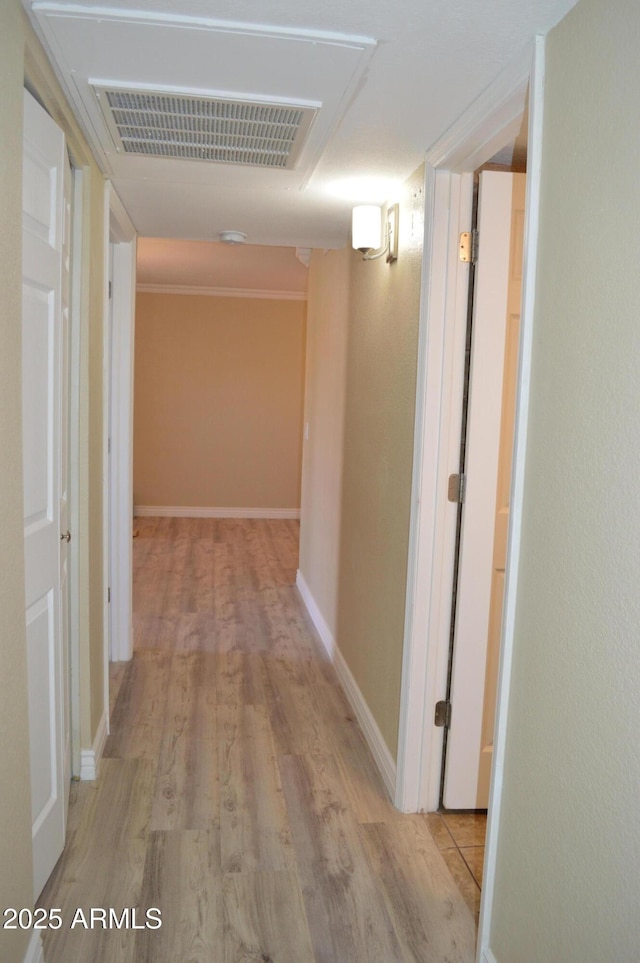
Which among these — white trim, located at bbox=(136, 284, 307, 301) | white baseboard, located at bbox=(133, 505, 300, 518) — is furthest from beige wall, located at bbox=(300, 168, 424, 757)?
white baseboard, located at bbox=(133, 505, 300, 518)

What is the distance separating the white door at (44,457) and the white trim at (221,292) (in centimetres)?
579

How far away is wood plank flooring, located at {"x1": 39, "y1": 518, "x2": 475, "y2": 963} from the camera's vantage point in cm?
197

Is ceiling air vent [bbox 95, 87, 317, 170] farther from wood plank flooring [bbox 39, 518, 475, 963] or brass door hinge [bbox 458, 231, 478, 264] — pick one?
wood plank flooring [bbox 39, 518, 475, 963]

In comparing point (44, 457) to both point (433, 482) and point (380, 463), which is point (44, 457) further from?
point (380, 463)

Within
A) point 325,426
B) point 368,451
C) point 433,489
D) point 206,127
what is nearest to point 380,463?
point 368,451

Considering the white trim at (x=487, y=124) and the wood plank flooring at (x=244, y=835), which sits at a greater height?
the white trim at (x=487, y=124)

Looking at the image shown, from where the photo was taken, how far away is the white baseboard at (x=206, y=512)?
26.9ft

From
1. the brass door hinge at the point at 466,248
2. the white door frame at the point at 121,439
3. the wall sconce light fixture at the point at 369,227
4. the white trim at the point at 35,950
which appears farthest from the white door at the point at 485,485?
the white door frame at the point at 121,439

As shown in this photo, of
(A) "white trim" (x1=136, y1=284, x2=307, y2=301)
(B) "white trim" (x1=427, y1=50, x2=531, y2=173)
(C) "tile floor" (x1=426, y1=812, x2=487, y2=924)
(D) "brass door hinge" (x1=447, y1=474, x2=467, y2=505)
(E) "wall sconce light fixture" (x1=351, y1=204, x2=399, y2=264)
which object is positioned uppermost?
(A) "white trim" (x1=136, y1=284, x2=307, y2=301)

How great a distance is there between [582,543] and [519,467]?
312 mm

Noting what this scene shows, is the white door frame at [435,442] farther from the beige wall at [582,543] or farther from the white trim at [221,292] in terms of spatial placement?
the white trim at [221,292]

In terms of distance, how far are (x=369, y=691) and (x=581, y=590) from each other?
189 centimetres

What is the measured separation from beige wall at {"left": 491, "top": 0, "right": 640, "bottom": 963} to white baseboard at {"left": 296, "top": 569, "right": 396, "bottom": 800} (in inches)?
41.1

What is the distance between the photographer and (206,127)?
228 cm
